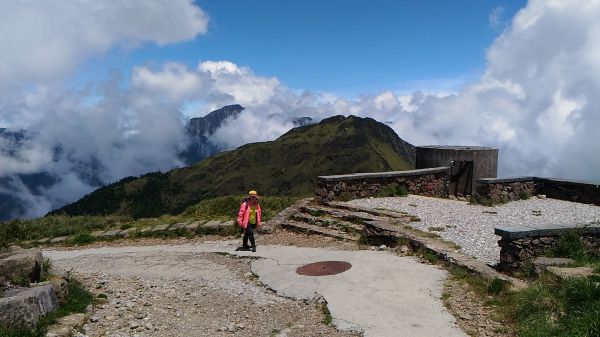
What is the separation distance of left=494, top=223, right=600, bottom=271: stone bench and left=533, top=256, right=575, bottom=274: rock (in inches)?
13.4

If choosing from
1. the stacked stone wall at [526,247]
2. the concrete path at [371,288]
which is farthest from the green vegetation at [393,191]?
the stacked stone wall at [526,247]

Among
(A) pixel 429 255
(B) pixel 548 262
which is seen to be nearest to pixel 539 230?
(B) pixel 548 262

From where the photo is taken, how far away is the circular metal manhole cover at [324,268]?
11.1 meters

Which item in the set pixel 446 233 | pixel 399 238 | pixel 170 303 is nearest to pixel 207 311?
pixel 170 303

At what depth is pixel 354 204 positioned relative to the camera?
712 inches

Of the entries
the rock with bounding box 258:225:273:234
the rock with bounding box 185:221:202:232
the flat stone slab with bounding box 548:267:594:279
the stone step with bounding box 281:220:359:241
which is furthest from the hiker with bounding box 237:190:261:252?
the flat stone slab with bounding box 548:267:594:279

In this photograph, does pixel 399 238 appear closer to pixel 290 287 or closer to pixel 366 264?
pixel 366 264

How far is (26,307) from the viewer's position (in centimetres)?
688

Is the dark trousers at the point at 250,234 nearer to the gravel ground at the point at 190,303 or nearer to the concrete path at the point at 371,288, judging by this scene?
the concrete path at the point at 371,288

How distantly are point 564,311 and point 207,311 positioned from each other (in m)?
6.08

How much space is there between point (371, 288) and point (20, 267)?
650cm

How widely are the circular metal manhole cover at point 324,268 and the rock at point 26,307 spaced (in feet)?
18.2

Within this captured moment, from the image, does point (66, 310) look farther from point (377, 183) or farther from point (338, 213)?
point (377, 183)

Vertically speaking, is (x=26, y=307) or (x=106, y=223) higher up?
(x=26, y=307)
